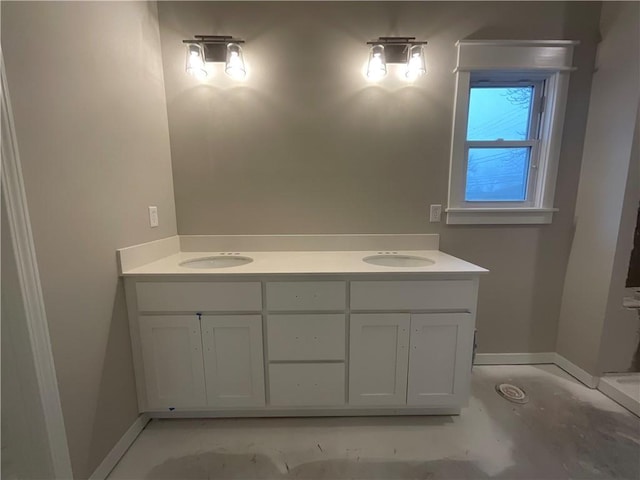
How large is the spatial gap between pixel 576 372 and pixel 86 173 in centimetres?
308

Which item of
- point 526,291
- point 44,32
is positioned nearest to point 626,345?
point 526,291

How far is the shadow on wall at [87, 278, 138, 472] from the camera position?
4.09 ft

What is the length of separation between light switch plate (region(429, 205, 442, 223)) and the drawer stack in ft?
2.94

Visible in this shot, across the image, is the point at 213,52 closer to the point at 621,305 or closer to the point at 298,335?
the point at 298,335

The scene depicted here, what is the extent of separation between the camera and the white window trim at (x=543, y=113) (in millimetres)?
1767

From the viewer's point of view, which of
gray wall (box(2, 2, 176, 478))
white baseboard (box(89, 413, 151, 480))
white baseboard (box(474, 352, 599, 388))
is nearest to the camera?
gray wall (box(2, 2, 176, 478))

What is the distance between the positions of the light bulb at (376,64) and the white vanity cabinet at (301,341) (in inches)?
49.2

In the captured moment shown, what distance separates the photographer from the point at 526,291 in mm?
2043

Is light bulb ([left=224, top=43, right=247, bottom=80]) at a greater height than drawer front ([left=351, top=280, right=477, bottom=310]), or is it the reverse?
light bulb ([left=224, top=43, right=247, bottom=80])

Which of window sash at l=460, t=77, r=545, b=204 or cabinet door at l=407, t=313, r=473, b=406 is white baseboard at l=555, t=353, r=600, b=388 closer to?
cabinet door at l=407, t=313, r=473, b=406

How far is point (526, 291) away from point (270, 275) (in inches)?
72.7

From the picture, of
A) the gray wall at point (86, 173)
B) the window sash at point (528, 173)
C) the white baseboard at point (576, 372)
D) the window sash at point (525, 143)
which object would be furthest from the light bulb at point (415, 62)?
the white baseboard at point (576, 372)

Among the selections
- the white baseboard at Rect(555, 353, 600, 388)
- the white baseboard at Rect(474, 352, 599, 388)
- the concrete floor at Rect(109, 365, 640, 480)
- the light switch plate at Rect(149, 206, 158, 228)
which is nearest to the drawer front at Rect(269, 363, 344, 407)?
the concrete floor at Rect(109, 365, 640, 480)

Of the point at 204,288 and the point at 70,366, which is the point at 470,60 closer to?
the point at 204,288
